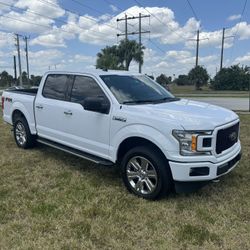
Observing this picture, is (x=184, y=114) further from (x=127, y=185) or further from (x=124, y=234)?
(x=124, y=234)

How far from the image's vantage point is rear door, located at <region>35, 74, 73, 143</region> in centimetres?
586

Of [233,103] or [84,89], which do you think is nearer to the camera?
[84,89]

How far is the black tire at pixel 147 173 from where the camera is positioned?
428 centimetres

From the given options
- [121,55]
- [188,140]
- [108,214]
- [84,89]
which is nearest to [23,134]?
[84,89]

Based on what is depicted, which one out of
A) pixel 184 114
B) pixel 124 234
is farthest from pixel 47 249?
pixel 184 114

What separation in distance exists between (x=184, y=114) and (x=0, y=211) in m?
2.72

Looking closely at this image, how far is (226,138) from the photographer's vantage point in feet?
14.6

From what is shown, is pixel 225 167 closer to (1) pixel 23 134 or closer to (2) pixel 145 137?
(2) pixel 145 137

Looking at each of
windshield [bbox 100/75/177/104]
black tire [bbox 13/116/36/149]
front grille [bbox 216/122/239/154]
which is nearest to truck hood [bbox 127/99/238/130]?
front grille [bbox 216/122/239/154]

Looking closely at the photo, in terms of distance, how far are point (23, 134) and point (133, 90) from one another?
3.28 m

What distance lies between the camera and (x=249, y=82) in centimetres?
5525

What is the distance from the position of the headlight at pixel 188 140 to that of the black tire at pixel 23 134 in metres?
4.11

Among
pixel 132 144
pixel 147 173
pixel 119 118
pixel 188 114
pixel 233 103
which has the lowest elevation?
pixel 233 103

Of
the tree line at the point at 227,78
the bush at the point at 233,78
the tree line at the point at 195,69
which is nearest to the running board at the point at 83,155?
the tree line at the point at 195,69
